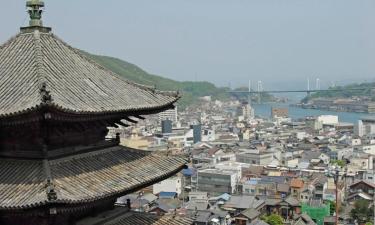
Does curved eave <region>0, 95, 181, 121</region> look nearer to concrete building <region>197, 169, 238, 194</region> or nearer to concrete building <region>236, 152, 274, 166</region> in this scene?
concrete building <region>197, 169, 238, 194</region>

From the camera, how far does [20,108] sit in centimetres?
1015

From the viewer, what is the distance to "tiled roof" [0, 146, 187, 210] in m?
10.0

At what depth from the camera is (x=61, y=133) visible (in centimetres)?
1129

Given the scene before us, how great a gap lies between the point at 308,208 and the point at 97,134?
175 ft

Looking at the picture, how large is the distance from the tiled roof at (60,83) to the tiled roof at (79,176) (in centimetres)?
127

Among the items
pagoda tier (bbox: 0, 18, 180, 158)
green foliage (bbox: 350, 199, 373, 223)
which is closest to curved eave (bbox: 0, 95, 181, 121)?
pagoda tier (bbox: 0, 18, 180, 158)

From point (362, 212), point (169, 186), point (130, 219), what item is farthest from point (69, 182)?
point (169, 186)

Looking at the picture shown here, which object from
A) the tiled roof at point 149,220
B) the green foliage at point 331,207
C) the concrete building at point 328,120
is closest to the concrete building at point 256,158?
the green foliage at point 331,207

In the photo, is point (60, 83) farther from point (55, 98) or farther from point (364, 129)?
point (364, 129)

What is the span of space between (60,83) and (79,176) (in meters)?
2.07

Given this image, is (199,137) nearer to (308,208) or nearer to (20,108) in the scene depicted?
(308,208)

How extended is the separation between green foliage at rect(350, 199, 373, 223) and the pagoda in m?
50.9

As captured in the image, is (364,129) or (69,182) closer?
(69,182)

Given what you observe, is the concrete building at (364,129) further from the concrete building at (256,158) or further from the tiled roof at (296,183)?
the tiled roof at (296,183)
